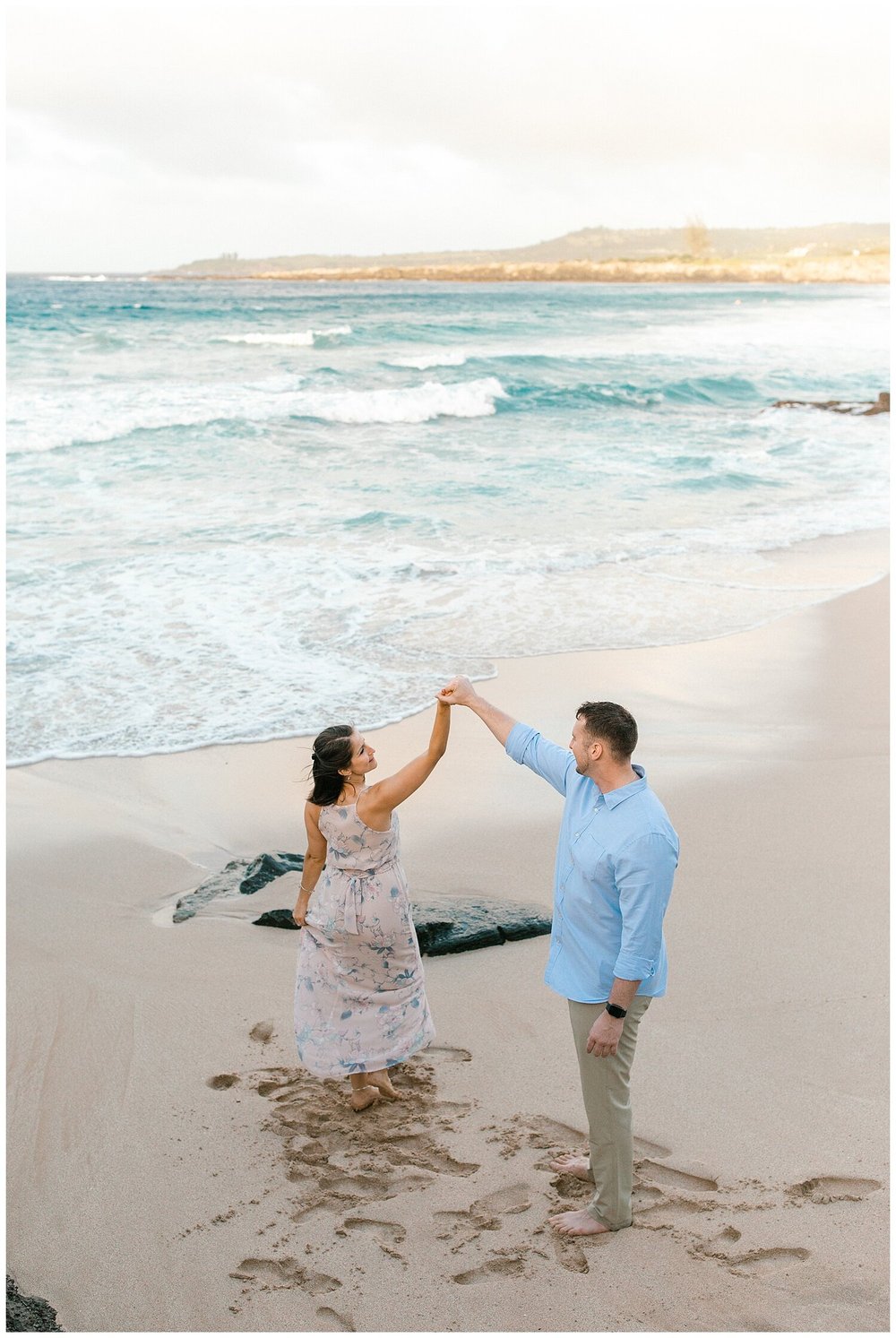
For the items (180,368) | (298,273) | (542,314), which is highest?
(298,273)

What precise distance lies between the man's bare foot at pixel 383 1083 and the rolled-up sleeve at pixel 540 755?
130 centimetres

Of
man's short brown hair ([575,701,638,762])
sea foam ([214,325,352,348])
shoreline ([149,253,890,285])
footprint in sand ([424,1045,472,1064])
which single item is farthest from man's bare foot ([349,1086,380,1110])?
shoreline ([149,253,890,285])

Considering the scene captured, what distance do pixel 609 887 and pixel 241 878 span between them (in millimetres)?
2872

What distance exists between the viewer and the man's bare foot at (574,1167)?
3633mm

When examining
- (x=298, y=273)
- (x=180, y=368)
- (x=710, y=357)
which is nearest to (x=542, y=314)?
(x=710, y=357)

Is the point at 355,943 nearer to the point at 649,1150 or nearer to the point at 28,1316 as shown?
the point at 649,1150

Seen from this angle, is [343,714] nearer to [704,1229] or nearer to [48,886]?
[48,886]

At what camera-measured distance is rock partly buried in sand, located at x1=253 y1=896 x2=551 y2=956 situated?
200 inches

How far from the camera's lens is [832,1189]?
3.55 metres

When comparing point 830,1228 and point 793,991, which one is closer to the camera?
point 830,1228

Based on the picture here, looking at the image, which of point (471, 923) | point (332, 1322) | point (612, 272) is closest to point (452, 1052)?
point (471, 923)

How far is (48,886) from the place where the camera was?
5.77 metres

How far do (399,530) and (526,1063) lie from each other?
1056 cm

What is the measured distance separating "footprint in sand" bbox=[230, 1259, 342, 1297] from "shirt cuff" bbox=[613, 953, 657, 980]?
116 centimetres
